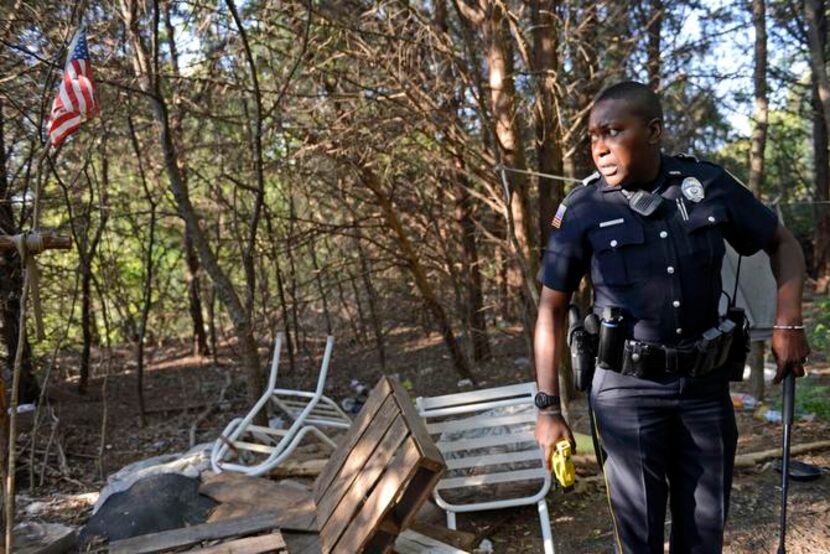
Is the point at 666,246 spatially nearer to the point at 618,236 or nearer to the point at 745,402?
the point at 618,236

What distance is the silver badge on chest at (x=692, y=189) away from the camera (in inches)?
84.4

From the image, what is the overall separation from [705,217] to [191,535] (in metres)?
2.90

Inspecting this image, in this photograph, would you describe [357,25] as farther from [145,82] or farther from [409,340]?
[409,340]

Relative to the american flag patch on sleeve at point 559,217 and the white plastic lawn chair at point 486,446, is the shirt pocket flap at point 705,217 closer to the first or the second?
the american flag patch on sleeve at point 559,217

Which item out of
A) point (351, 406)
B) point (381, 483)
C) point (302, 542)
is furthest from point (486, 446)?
point (351, 406)

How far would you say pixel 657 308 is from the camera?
2133mm

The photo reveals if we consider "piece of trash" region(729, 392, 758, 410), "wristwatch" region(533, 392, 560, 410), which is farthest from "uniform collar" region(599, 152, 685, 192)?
"piece of trash" region(729, 392, 758, 410)

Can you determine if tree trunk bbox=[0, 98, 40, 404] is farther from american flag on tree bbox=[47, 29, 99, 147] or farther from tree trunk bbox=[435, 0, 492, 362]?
tree trunk bbox=[435, 0, 492, 362]

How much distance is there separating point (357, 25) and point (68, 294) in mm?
4489

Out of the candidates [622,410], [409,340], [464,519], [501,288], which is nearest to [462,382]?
[501,288]

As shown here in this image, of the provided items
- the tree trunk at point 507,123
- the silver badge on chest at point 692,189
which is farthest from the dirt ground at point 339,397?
the silver badge on chest at point 692,189

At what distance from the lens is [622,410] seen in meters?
2.20

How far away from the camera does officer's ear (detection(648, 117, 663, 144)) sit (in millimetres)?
2107

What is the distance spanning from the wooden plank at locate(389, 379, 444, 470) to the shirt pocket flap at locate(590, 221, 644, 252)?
120cm
